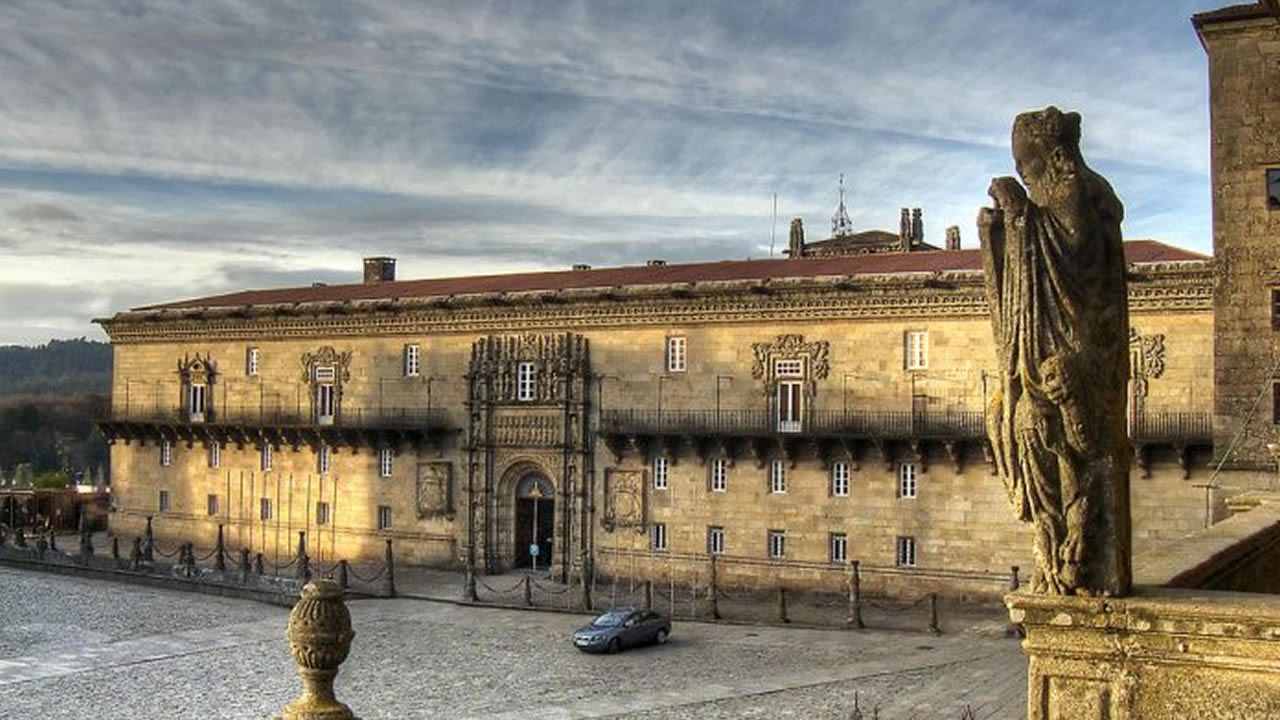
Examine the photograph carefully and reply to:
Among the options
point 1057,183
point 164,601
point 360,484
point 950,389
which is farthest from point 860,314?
point 1057,183

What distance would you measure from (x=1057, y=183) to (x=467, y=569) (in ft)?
109

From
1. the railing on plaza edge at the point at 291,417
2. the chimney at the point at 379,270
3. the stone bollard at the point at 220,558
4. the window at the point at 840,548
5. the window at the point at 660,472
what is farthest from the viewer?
the chimney at the point at 379,270

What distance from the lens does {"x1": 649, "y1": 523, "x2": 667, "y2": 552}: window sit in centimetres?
3475

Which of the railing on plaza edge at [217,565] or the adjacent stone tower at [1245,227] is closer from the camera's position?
the adjacent stone tower at [1245,227]

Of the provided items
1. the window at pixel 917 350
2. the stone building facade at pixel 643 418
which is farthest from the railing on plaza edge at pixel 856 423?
the window at pixel 917 350

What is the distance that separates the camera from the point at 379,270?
47.6 meters

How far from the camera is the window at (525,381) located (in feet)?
121

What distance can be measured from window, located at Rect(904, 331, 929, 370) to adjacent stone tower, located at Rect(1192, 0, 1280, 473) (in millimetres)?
7120

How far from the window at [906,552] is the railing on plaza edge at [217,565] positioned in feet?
42.6

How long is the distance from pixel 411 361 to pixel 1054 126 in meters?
35.4

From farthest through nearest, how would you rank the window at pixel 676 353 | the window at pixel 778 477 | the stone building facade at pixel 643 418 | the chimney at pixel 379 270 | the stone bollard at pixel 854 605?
1. the chimney at pixel 379 270
2. the window at pixel 676 353
3. the window at pixel 778 477
4. the stone building facade at pixel 643 418
5. the stone bollard at pixel 854 605

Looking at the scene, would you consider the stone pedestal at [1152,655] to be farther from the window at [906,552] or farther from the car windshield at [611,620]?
the window at [906,552]

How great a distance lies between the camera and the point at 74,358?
187 meters

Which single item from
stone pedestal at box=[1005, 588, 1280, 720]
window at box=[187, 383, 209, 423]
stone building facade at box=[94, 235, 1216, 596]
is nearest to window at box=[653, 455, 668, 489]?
stone building facade at box=[94, 235, 1216, 596]
